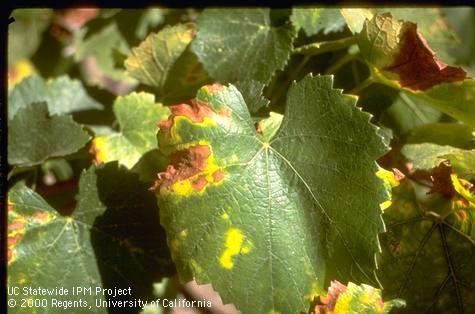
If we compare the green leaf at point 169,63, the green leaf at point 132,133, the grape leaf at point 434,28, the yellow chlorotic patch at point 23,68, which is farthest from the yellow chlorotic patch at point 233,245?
the yellow chlorotic patch at point 23,68

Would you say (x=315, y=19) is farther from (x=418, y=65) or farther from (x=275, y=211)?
(x=275, y=211)

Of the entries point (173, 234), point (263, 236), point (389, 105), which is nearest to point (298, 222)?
point (263, 236)

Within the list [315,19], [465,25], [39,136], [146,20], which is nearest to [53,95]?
[39,136]

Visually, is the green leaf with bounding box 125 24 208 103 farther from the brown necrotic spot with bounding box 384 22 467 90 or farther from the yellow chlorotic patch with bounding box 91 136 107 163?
the brown necrotic spot with bounding box 384 22 467 90

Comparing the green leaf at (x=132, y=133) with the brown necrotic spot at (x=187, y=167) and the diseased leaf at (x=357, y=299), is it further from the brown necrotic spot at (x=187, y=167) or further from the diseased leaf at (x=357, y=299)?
the diseased leaf at (x=357, y=299)

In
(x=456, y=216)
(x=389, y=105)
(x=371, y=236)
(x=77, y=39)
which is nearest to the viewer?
(x=371, y=236)

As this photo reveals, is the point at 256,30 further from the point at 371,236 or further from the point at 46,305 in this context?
the point at 46,305

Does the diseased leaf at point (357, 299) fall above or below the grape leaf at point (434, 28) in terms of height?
below
